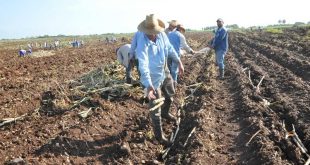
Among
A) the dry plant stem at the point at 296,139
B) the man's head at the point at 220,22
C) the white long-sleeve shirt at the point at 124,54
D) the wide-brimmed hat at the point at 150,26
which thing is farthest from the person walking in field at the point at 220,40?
Answer: the wide-brimmed hat at the point at 150,26

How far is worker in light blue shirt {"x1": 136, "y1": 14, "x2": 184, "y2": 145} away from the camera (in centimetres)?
587

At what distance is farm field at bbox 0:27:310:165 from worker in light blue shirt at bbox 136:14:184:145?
521mm

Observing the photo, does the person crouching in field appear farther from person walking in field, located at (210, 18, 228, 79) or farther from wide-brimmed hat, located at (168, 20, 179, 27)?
person walking in field, located at (210, 18, 228, 79)

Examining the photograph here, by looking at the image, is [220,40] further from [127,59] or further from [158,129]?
[158,129]

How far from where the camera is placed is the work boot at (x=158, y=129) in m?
6.40

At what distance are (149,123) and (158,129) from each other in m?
1.02

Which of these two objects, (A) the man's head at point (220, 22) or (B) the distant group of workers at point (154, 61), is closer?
(B) the distant group of workers at point (154, 61)

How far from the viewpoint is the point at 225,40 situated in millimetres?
11367

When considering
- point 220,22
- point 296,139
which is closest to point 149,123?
point 296,139

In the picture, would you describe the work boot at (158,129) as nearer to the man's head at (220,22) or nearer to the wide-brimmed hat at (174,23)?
the wide-brimmed hat at (174,23)

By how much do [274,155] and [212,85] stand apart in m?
5.23

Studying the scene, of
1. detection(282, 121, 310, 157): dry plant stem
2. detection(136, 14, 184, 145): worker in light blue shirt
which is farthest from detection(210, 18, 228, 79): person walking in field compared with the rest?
detection(282, 121, 310, 157): dry plant stem

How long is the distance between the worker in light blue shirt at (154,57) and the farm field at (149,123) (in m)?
0.52

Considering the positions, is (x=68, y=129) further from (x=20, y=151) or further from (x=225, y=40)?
(x=225, y=40)
